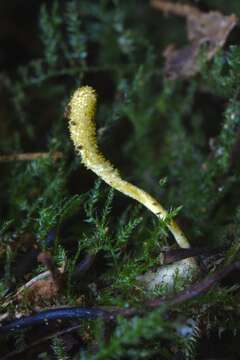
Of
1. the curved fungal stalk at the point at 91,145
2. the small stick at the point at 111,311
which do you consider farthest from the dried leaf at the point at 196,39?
the small stick at the point at 111,311

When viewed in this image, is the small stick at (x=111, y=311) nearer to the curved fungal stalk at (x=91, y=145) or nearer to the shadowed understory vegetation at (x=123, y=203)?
the shadowed understory vegetation at (x=123, y=203)

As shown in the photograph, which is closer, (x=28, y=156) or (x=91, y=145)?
(x=91, y=145)

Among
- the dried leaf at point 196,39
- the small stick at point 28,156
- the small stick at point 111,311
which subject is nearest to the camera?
the small stick at point 111,311

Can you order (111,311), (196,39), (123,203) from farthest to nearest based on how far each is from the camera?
(196,39), (123,203), (111,311)

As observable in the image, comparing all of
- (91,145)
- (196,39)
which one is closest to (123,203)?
(91,145)

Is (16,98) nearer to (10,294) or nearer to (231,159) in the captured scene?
(231,159)

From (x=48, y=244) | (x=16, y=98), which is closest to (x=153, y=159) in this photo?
(x=16, y=98)

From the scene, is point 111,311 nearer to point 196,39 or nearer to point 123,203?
point 123,203

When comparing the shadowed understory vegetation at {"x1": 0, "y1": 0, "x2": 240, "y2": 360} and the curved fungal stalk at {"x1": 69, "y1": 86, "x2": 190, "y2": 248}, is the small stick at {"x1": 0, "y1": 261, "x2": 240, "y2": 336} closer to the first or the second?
the shadowed understory vegetation at {"x1": 0, "y1": 0, "x2": 240, "y2": 360}
